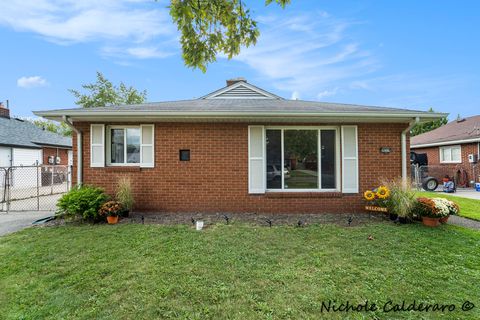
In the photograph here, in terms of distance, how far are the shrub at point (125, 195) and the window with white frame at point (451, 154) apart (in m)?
18.1

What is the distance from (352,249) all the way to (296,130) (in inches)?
144

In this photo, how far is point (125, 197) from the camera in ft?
20.7

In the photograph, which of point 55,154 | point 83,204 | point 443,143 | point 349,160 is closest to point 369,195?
point 349,160

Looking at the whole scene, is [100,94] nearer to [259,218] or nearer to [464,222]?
[259,218]

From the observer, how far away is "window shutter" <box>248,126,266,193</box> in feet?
22.4

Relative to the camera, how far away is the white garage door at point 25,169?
15.0 m

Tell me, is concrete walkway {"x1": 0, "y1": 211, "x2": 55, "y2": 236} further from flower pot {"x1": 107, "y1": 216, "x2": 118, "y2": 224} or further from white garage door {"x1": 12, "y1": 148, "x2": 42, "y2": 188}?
white garage door {"x1": 12, "y1": 148, "x2": 42, "y2": 188}

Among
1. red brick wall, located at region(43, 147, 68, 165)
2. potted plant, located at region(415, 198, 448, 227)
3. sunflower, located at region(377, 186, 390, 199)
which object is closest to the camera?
potted plant, located at region(415, 198, 448, 227)

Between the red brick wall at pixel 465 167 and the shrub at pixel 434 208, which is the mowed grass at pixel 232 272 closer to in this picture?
the shrub at pixel 434 208

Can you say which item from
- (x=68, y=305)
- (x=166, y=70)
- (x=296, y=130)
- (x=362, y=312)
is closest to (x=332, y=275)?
(x=362, y=312)

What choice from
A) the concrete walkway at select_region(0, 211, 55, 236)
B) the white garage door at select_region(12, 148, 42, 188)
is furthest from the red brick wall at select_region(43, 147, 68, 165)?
the concrete walkway at select_region(0, 211, 55, 236)

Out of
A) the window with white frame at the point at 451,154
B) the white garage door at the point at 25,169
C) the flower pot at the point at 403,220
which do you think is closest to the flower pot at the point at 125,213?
the flower pot at the point at 403,220

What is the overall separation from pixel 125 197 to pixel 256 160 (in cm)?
351

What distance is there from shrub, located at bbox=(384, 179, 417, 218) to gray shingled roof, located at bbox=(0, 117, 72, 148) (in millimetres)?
19008
